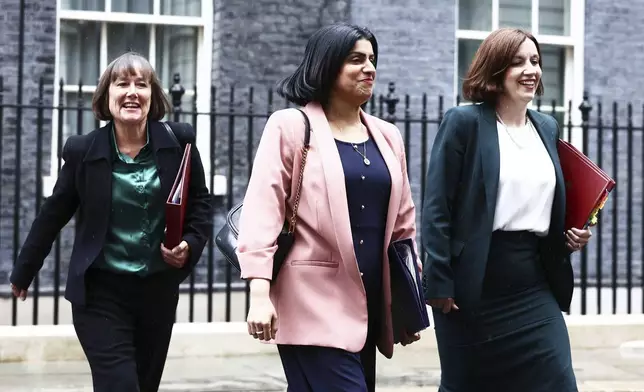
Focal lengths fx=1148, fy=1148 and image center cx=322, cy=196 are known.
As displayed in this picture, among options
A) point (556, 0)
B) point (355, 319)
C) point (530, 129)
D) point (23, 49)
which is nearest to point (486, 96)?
point (530, 129)

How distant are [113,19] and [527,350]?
6.77 meters

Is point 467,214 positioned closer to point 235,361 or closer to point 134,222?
point 134,222

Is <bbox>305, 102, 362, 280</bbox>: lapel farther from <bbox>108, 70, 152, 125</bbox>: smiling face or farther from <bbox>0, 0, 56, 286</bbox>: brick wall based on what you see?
<bbox>0, 0, 56, 286</bbox>: brick wall

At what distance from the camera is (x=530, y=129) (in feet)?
15.2

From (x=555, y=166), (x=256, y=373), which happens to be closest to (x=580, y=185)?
(x=555, y=166)

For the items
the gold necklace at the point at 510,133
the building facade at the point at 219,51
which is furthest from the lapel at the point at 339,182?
the building facade at the point at 219,51

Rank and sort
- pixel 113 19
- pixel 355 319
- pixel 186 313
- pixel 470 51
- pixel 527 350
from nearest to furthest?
pixel 355 319
pixel 527 350
pixel 186 313
pixel 113 19
pixel 470 51

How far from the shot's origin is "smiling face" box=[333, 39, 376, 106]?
12.6 ft

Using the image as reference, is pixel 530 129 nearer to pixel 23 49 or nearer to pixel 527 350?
pixel 527 350

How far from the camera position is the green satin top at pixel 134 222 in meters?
4.45

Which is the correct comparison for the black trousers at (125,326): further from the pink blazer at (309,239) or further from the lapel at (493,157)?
the lapel at (493,157)

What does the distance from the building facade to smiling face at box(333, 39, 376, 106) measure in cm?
608

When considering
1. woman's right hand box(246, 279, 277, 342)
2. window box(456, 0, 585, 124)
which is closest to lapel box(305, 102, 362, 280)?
woman's right hand box(246, 279, 277, 342)

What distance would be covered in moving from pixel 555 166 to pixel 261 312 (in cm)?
152
